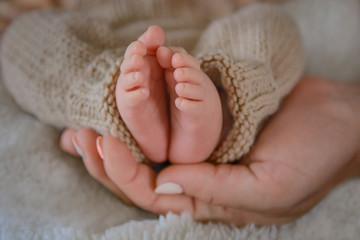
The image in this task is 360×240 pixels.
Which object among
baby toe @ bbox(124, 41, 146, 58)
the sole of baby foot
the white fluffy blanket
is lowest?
the white fluffy blanket

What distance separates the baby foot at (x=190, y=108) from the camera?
0.44 metres

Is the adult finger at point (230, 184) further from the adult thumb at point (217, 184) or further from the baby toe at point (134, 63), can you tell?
the baby toe at point (134, 63)

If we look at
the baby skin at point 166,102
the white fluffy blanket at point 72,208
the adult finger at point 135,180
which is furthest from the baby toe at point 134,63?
the white fluffy blanket at point 72,208

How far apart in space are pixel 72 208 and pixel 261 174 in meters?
0.34

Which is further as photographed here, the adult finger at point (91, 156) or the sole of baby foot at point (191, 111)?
the adult finger at point (91, 156)

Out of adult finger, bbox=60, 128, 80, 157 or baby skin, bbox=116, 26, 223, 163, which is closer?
baby skin, bbox=116, 26, 223, 163

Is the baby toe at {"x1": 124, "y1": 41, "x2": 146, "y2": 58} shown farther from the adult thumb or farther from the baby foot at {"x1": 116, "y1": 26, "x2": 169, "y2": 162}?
the adult thumb

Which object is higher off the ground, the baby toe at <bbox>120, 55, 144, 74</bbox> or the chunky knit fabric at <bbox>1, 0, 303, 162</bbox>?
the baby toe at <bbox>120, 55, 144, 74</bbox>

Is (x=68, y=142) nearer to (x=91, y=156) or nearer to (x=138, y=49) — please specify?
(x=91, y=156)

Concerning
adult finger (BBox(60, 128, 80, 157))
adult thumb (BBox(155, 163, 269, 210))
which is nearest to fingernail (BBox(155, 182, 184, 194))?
adult thumb (BBox(155, 163, 269, 210))

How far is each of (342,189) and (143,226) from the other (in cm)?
40

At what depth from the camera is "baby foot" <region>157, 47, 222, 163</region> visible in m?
0.44

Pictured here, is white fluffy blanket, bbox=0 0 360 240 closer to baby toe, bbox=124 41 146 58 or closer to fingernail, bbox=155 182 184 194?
fingernail, bbox=155 182 184 194

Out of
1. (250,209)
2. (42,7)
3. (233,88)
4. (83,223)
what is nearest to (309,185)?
(250,209)
